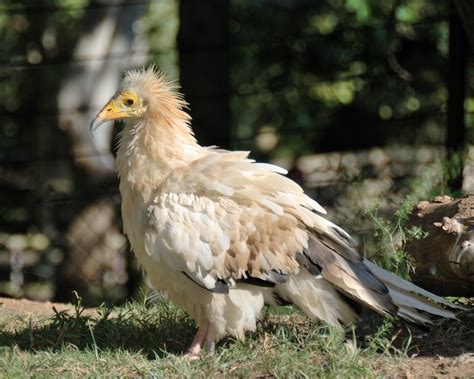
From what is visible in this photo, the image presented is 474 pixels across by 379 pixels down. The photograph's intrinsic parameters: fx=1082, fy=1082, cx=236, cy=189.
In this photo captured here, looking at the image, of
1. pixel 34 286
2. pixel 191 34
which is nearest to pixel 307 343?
pixel 191 34

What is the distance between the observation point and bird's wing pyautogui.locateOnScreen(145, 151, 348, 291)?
18.1 feet

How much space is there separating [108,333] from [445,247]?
192cm

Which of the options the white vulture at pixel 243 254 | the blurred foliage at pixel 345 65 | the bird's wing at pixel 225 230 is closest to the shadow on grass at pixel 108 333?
the white vulture at pixel 243 254

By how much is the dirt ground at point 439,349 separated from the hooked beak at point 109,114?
1.81m

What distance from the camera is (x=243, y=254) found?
5527 mm

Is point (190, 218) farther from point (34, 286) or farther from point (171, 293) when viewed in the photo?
point (34, 286)

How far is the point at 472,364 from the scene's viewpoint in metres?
5.34

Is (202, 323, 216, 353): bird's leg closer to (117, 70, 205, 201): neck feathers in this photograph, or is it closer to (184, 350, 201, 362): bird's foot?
(184, 350, 201, 362): bird's foot

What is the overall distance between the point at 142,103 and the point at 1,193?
3.47 meters

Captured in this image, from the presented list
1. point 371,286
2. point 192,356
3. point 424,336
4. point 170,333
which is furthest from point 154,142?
point 424,336

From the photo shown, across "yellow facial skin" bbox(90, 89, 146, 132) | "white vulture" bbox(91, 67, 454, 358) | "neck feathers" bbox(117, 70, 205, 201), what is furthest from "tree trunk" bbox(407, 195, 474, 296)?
"yellow facial skin" bbox(90, 89, 146, 132)

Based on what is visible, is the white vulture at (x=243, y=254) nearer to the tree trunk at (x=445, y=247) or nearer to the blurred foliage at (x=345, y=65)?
the tree trunk at (x=445, y=247)

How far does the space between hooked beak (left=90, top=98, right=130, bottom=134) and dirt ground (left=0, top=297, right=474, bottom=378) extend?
1805 mm

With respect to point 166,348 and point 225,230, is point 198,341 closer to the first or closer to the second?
point 166,348
